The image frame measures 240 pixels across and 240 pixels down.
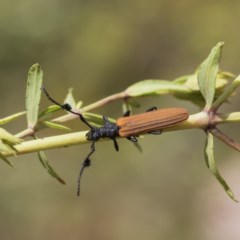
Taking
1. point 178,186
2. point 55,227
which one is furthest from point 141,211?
point 55,227

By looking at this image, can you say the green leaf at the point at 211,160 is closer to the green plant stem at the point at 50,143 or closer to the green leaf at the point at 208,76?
the green leaf at the point at 208,76

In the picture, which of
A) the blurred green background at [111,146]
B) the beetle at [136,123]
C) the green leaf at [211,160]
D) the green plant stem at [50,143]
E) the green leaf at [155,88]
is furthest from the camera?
the blurred green background at [111,146]

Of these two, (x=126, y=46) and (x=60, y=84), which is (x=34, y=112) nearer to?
(x=60, y=84)

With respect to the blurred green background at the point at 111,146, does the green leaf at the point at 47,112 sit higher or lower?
higher

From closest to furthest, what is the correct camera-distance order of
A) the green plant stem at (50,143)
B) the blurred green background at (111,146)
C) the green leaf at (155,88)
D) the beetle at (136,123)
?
the green plant stem at (50,143) < the beetle at (136,123) < the green leaf at (155,88) < the blurred green background at (111,146)

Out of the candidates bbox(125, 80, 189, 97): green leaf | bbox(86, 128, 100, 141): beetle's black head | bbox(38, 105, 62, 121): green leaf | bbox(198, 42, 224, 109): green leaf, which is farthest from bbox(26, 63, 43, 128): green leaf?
bbox(198, 42, 224, 109): green leaf

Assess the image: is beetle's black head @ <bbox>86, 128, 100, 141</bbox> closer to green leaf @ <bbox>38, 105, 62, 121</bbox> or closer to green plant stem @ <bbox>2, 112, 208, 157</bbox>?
green plant stem @ <bbox>2, 112, 208, 157</bbox>

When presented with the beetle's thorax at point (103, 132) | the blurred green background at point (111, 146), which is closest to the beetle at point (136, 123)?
the beetle's thorax at point (103, 132)
